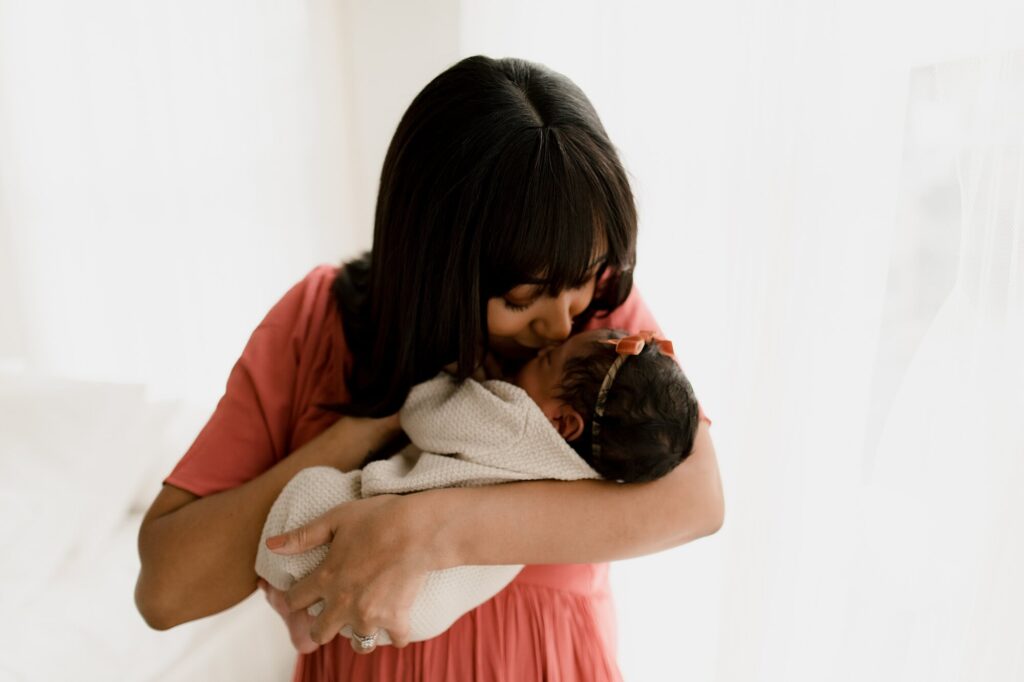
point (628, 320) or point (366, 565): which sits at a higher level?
point (628, 320)

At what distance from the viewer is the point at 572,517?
0.89 meters

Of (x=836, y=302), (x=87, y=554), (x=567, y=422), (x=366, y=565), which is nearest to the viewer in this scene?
(x=366, y=565)

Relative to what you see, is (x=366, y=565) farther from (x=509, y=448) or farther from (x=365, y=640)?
(x=509, y=448)

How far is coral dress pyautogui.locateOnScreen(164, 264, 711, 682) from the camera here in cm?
98

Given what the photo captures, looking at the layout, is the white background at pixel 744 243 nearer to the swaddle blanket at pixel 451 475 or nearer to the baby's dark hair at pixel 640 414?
the baby's dark hair at pixel 640 414

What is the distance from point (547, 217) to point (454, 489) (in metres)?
0.36

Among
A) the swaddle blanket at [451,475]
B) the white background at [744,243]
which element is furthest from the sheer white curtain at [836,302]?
the swaddle blanket at [451,475]

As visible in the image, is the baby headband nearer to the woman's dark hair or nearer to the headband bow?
the headband bow

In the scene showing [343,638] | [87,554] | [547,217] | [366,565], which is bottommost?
[87,554]

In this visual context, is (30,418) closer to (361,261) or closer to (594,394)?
(361,261)

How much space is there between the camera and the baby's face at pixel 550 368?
3.25 ft

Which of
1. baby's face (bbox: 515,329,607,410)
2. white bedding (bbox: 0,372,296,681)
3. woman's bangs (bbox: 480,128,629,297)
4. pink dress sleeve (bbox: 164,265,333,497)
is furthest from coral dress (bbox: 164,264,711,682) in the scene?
white bedding (bbox: 0,372,296,681)

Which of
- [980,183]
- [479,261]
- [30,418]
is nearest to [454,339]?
[479,261]

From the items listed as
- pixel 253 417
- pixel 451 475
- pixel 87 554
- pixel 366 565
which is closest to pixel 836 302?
pixel 451 475
